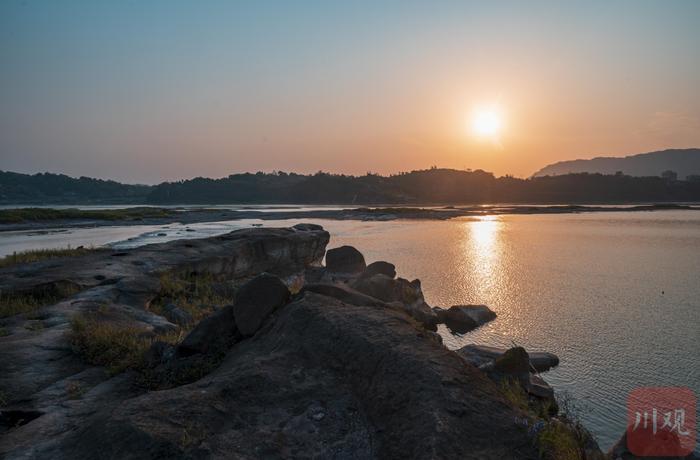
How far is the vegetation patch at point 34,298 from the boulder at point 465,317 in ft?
52.9

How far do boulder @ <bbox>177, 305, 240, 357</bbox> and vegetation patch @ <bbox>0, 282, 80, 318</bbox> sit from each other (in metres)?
7.83

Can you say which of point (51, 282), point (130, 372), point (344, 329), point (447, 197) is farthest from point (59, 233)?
point (447, 197)

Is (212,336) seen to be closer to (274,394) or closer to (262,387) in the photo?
(262,387)

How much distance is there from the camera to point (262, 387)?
25.1 feet

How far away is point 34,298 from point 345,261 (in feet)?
60.5

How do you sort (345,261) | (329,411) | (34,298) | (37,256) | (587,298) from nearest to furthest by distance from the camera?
1. (329,411)
2. (34,298)
3. (587,298)
4. (37,256)
5. (345,261)

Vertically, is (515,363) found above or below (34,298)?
below

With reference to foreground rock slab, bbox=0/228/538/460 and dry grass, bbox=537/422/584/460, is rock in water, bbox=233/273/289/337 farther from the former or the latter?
dry grass, bbox=537/422/584/460

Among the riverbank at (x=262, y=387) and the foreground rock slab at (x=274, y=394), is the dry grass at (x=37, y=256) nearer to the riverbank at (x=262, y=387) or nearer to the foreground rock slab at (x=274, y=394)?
the riverbank at (x=262, y=387)

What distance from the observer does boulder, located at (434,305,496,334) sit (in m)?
19.8

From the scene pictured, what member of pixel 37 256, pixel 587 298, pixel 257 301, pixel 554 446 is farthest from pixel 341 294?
pixel 37 256

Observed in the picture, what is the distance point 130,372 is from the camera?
10.2 meters

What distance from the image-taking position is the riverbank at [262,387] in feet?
20.2

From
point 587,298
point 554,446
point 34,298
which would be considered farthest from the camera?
point 587,298
